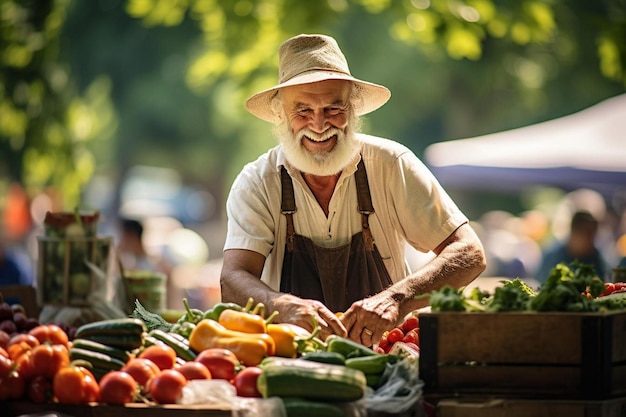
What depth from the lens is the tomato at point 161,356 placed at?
3998 millimetres

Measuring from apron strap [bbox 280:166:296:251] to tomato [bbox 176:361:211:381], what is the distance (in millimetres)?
1640

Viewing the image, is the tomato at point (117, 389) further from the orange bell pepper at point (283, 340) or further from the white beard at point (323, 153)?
the white beard at point (323, 153)

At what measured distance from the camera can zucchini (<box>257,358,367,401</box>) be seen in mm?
3805

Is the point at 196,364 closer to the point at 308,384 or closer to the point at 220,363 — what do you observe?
the point at 220,363

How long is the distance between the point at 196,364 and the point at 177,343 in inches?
14.2

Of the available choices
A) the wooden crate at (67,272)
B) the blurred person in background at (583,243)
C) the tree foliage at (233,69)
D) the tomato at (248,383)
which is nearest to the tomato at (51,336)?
the tomato at (248,383)

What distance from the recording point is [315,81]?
530 centimetres

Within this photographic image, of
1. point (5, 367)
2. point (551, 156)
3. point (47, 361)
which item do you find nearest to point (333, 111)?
point (47, 361)

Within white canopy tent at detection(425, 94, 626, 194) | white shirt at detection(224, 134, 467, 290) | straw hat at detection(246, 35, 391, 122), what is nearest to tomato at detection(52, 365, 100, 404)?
white shirt at detection(224, 134, 467, 290)

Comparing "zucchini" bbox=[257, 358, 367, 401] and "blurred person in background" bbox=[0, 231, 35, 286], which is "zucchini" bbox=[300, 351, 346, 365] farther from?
"blurred person in background" bbox=[0, 231, 35, 286]

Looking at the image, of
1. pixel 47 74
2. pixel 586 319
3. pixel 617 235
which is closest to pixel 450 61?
pixel 617 235

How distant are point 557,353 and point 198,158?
30.3 m

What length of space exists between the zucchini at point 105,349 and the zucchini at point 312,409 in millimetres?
706

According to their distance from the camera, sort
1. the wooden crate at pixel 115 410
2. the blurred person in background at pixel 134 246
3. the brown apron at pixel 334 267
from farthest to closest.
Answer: the blurred person in background at pixel 134 246 < the brown apron at pixel 334 267 < the wooden crate at pixel 115 410
